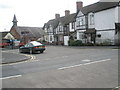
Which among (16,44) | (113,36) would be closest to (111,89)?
(113,36)

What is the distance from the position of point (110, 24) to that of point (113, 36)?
2328 millimetres

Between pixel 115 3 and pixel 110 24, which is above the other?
pixel 115 3

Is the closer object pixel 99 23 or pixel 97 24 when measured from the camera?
pixel 99 23

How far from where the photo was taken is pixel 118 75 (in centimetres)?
786

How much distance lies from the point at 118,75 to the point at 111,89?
2302 millimetres

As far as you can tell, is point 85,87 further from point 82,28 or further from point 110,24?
point 82,28

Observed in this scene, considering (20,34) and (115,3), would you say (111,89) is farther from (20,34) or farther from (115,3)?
(20,34)

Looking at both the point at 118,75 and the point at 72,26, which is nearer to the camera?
the point at 118,75

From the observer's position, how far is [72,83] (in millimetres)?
6727

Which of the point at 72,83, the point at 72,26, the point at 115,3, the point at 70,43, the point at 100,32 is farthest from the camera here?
the point at 72,26

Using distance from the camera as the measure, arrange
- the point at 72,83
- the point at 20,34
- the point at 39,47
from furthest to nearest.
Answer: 1. the point at 20,34
2. the point at 39,47
3. the point at 72,83

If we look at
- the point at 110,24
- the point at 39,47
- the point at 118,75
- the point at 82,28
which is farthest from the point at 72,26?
the point at 118,75

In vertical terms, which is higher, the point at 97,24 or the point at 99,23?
the point at 99,23

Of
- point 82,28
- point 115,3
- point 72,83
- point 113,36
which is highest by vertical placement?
point 115,3
